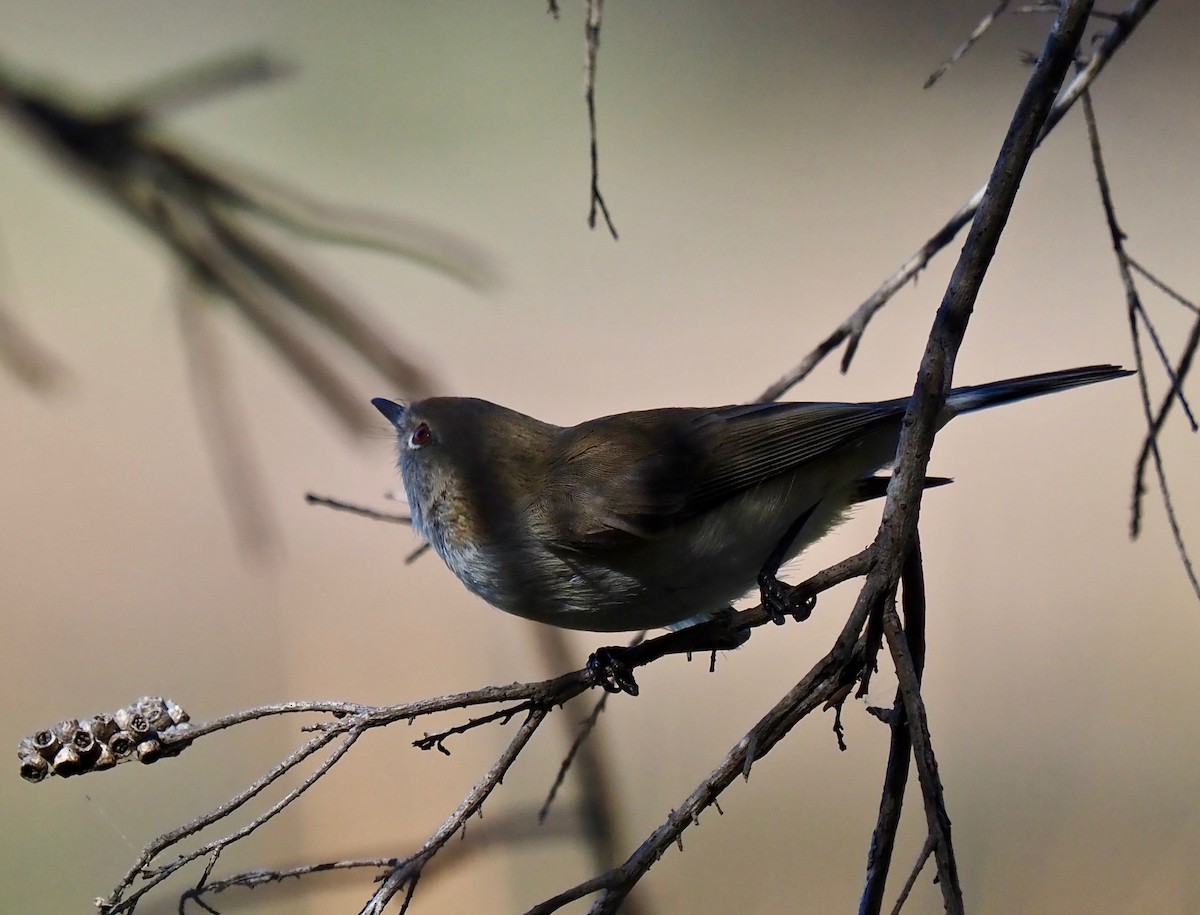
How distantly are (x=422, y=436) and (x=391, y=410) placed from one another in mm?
138

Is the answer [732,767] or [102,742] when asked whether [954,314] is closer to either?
[732,767]

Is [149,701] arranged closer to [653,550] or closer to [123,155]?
[653,550]

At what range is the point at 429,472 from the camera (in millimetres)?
1439

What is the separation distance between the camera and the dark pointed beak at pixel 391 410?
1.56 m

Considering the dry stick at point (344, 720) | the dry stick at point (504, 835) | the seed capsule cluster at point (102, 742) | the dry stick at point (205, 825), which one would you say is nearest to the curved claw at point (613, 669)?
the dry stick at point (344, 720)

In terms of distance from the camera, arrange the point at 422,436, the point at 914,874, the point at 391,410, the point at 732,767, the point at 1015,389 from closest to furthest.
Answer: the point at 914,874 → the point at 732,767 → the point at 1015,389 → the point at 422,436 → the point at 391,410

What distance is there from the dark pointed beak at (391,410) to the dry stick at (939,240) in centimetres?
60

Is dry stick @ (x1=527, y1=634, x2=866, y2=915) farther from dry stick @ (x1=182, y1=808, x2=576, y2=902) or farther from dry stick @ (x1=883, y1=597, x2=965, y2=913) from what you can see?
dry stick @ (x1=182, y1=808, x2=576, y2=902)

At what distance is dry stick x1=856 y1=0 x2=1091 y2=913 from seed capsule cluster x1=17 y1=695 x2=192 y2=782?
66cm

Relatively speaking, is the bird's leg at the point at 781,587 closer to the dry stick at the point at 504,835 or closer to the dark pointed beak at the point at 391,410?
the dark pointed beak at the point at 391,410

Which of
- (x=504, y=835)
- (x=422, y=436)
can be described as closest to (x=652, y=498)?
(x=422, y=436)

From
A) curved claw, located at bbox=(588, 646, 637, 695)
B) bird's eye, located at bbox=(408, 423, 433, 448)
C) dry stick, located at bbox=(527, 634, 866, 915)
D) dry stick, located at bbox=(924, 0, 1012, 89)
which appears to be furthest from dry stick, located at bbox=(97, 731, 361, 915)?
dry stick, located at bbox=(924, 0, 1012, 89)

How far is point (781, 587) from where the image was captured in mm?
1210

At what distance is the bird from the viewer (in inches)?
49.1
